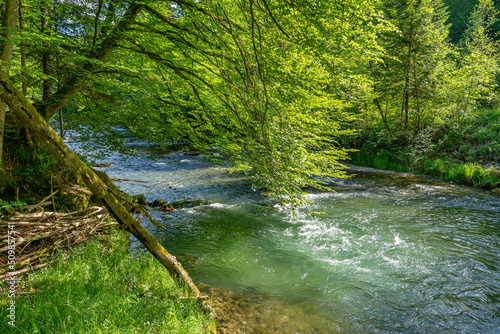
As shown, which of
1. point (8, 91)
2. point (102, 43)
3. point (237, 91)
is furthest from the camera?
point (102, 43)

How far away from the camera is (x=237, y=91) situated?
176 inches

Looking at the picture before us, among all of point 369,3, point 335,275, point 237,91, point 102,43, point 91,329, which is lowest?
point 335,275

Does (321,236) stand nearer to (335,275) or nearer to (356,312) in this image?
(335,275)

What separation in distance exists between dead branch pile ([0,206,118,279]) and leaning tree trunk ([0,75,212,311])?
137 cm

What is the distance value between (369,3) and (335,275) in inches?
197

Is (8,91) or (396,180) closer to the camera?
(8,91)

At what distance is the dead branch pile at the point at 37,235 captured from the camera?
11.4ft

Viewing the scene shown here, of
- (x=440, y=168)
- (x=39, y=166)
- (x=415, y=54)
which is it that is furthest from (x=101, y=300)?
(x=415, y=54)

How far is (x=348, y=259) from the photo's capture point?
19.9ft

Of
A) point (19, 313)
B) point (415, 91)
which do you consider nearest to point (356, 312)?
point (19, 313)

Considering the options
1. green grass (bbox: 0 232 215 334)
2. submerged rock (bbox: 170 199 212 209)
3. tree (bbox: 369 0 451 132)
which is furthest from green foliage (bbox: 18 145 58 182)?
tree (bbox: 369 0 451 132)

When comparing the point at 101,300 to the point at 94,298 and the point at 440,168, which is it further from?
the point at 440,168

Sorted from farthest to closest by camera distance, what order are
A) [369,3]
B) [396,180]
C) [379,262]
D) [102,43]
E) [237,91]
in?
[396,180] < [379,262] < [102,43] < [237,91] < [369,3]

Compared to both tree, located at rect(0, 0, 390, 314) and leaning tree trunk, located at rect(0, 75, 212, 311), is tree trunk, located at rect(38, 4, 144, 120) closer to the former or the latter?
tree, located at rect(0, 0, 390, 314)
